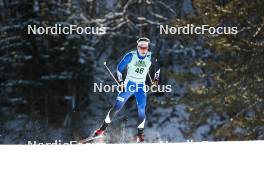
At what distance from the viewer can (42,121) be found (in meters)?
5.36

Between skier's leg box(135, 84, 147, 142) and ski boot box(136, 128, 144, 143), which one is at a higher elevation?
skier's leg box(135, 84, 147, 142)

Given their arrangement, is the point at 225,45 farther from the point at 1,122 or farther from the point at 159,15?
the point at 1,122

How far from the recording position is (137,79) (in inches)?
214

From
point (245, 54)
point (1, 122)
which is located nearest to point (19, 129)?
point (1, 122)

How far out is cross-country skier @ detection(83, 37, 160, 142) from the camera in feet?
17.7

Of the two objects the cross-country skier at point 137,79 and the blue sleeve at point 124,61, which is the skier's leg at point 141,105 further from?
the blue sleeve at point 124,61

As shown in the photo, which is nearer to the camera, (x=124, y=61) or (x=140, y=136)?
(x=124, y=61)

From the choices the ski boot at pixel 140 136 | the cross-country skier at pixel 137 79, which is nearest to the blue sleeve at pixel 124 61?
the cross-country skier at pixel 137 79

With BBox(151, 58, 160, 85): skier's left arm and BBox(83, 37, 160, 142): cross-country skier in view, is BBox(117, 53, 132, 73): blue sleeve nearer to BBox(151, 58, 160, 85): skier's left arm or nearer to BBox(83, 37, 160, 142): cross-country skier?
BBox(83, 37, 160, 142): cross-country skier

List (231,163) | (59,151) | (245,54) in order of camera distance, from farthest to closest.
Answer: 1. (245,54)
2. (59,151)
3. (231,163)

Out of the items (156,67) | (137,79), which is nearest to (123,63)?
(137,79)

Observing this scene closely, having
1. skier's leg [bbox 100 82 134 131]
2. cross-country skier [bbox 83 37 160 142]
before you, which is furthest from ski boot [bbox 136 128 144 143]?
skier's leg [bbox 100 82 134 131]

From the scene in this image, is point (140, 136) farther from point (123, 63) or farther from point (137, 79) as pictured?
point (123, 63)

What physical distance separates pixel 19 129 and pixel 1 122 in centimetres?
20
